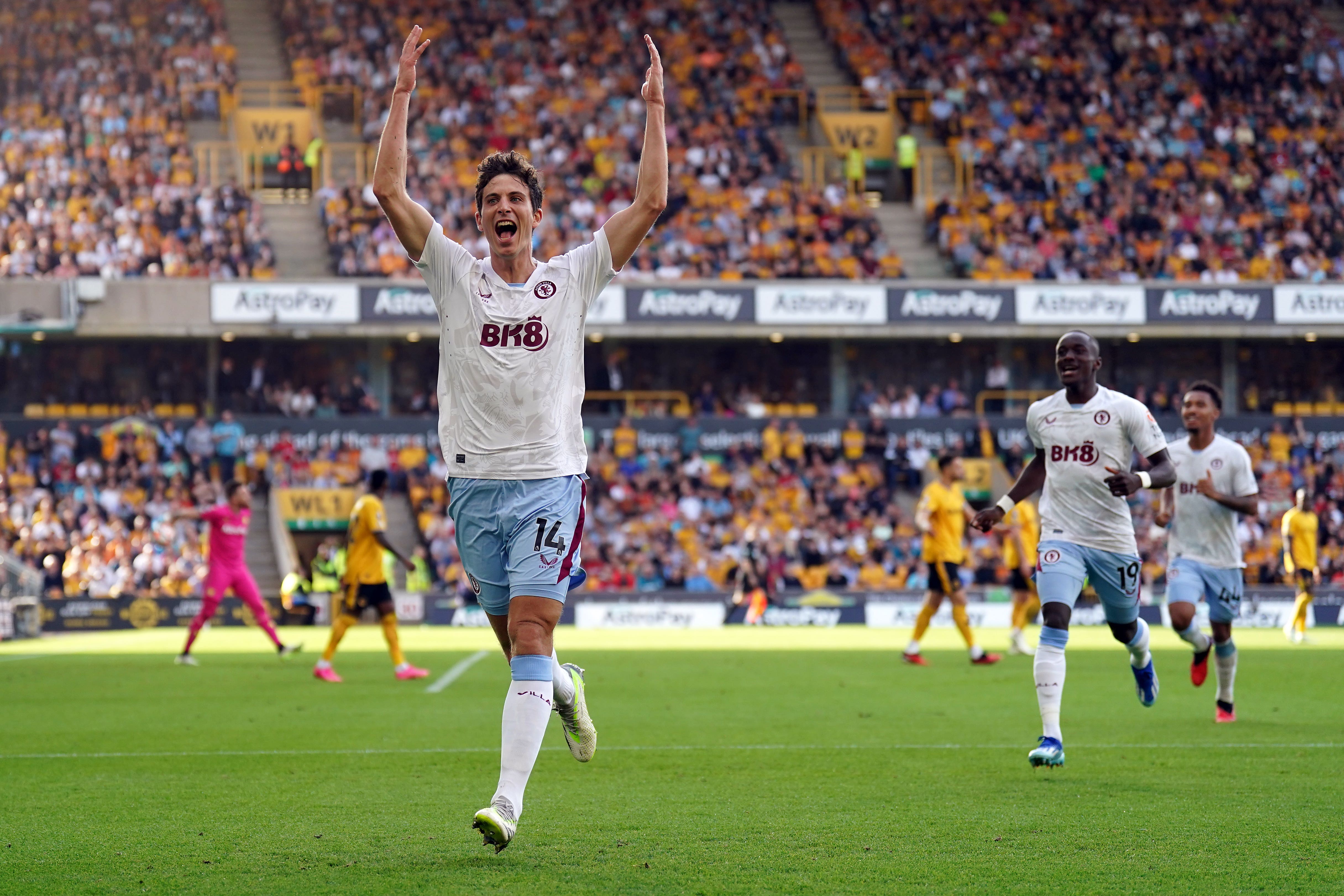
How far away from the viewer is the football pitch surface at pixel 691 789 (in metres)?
5.78

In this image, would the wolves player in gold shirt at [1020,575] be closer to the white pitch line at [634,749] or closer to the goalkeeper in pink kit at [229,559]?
the white pitch line at [634,749]

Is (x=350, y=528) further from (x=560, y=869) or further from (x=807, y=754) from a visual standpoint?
(x=560, y=869)

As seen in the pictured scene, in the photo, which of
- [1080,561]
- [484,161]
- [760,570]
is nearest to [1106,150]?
[760,570]

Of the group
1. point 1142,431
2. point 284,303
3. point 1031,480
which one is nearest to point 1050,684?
point 1031,480

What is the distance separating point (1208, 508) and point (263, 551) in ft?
84.1

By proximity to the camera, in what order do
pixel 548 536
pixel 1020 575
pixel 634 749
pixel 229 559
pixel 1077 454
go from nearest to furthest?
pixel 548 536 → pixel 1077 454 → pixel 634 749 → pixel 229 559 → pixel 1020 575

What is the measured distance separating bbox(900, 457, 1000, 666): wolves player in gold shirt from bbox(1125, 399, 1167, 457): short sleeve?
858 cm

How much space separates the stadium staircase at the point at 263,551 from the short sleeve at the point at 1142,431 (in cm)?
2517

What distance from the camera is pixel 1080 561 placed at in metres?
9.36

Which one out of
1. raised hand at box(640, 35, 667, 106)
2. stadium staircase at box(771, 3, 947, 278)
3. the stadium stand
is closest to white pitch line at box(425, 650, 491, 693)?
raised hand at box(640, 35, 667, 106)

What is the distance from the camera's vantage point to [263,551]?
1325 inches

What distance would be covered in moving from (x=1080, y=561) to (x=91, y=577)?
2544 centimetres

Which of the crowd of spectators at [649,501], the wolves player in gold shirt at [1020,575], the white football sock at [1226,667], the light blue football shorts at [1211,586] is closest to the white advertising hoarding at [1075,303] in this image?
the crowd of spectators at [649,501]

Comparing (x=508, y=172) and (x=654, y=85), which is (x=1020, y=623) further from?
(x=508, y=172)
